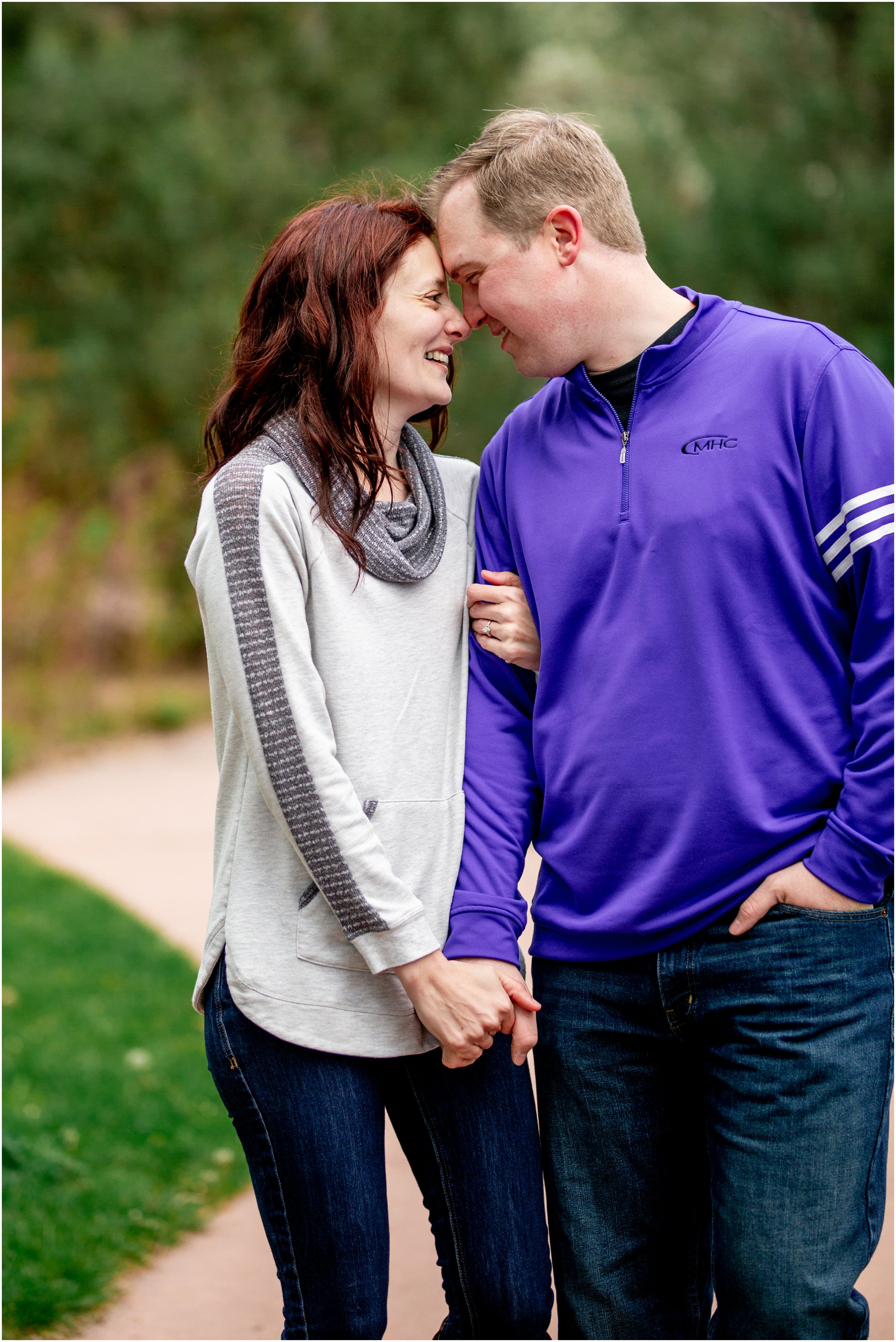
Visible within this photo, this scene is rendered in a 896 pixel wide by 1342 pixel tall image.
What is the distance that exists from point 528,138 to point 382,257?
12.2 inches

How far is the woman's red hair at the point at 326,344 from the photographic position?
82.1 inches

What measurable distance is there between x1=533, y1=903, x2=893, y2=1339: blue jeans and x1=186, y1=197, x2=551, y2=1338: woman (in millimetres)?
90

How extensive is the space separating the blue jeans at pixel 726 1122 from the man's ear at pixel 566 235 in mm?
1076

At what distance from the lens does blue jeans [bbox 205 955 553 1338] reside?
6.52 ft

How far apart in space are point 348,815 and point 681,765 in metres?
0.51

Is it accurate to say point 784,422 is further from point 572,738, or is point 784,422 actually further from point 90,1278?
point 90,1278

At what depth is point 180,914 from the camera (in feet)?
22.7

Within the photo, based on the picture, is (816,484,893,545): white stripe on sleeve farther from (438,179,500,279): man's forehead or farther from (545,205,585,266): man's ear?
(438,179,500,279): man's forehead

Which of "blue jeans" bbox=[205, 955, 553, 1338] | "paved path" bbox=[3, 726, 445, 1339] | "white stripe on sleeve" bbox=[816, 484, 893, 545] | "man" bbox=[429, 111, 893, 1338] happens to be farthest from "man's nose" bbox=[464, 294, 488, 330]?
"paved path" bbox=[3, 726, 445, 1339]

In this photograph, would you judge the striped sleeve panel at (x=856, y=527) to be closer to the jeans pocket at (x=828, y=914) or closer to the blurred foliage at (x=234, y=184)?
the jeans pocket at (x=828, y=914)

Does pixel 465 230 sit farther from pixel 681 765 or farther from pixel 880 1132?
pixel 880 1132

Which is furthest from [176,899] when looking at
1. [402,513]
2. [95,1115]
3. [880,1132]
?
[880,1132]

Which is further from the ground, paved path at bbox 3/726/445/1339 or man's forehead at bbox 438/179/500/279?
man's forehead at bbox 438/179/500/279

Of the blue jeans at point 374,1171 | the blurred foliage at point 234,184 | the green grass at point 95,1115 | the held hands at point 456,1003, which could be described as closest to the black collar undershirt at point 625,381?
the held hands at point 456,1003
